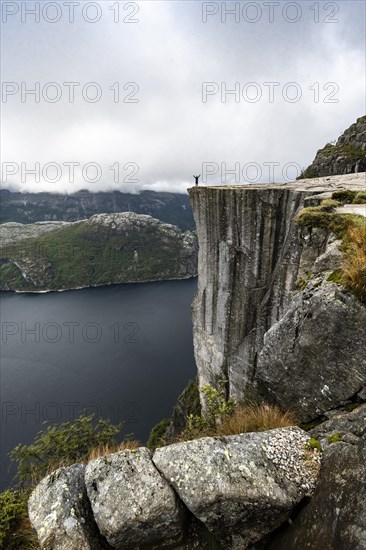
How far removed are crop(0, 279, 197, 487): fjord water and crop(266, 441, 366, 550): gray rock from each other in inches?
2829

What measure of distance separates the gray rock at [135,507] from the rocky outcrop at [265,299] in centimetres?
450

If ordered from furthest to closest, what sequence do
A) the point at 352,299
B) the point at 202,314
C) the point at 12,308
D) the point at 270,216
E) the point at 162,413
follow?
the point at 12,308
the point at 162,413
the point at 202,314
the point at 270,216
the point at 352,299

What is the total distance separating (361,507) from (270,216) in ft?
59.3

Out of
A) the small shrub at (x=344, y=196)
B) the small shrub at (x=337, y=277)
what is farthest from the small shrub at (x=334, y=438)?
the small shrub at (x=344, y=196)

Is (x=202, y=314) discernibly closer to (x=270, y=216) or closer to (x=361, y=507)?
(x=270, y=216)

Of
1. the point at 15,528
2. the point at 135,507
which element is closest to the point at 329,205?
the point at 135,507

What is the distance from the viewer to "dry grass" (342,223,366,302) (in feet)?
23.9

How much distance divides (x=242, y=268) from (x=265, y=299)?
129 inches

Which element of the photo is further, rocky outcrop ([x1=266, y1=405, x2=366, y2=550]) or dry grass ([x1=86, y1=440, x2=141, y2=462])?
dry grass ([x1=86, y1=440, x2=141, y2=462])

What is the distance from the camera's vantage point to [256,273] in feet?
73.9

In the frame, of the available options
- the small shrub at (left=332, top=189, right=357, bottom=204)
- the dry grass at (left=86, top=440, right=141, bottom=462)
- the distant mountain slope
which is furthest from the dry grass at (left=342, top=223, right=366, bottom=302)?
the distant mountain slope

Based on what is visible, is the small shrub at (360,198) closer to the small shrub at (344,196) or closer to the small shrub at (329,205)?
the small shrub at (344,196)

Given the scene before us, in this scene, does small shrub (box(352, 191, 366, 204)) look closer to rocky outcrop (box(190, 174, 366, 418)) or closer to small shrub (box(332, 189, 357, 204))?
small shrub (box(332, 189, 357, 204))

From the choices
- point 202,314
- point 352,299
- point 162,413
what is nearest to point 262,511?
point 352,299
